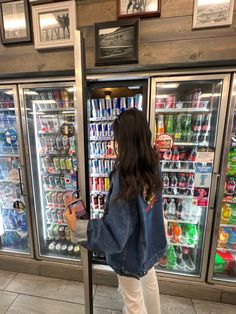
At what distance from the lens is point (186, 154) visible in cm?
164

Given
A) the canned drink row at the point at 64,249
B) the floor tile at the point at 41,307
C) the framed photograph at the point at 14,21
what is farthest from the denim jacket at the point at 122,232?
the framed photograph at the point at 14,21

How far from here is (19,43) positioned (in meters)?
1.50

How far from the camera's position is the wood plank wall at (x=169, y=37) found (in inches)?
49.5

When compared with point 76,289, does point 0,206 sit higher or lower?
higher

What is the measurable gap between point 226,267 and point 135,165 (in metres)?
1.63

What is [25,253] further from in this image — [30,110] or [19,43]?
[19,43]

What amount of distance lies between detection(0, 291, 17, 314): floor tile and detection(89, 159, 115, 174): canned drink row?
1.37m

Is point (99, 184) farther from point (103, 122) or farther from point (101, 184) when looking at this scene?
point (103, 122)

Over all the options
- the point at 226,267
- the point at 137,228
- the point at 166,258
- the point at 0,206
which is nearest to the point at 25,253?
the point at 0,206

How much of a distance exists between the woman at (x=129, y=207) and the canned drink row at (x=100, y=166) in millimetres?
825

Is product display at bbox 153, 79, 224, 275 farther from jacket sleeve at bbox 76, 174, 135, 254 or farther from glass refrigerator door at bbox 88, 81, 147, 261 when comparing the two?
jacket sleeve at bbox 76, 174, 135, 254

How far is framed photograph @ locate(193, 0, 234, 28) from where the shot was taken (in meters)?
1.21

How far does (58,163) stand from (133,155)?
1.22 metres

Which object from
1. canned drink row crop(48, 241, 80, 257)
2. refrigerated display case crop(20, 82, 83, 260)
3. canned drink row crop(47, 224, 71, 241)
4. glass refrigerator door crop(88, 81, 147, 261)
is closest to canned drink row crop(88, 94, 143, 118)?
glass refrigerator door crop(88, 81, 147, 261)
